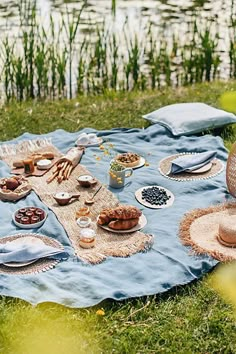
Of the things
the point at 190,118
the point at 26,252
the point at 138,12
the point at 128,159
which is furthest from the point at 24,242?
the point at 138,12

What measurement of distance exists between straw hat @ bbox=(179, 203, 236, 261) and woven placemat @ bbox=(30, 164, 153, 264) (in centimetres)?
22

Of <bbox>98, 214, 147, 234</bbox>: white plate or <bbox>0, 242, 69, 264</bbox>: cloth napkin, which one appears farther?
<bbox>98, 214, 147, 234</bbox>: white plate

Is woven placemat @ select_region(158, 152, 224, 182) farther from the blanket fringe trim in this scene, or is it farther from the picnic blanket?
the blanket fringe trim

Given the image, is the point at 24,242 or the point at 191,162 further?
the point at 191,162

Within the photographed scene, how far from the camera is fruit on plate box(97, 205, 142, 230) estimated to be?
10.4 feet

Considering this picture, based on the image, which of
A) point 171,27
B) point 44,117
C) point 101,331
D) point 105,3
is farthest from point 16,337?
point 105,3

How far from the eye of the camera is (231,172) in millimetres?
3486

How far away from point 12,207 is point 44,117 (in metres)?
1.49

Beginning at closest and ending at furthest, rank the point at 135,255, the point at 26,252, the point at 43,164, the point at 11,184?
the point at 26,252
the point at 135,255
the point at 11,184
the point at 43,164

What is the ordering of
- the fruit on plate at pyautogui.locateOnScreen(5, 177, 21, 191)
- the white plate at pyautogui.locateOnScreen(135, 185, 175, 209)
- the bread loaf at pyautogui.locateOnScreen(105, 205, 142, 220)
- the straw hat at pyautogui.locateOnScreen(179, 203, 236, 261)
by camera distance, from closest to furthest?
the straw hat at pyautogui.locateOnScreen(179, 203, 236, 261) < the bread loaf at pyautogui.locateOnScreen(105, 205, 142, 220) < the white plate at pyautogui.locateOnScreen(135, 185, 175, 209) < the fruit on plate at pyautogui.locateOnScreen(5, 177, 21, 191)

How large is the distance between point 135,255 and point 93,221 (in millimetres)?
415

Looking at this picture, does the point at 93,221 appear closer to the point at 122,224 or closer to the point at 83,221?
the point at 83,221

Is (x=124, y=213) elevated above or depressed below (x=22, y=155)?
above

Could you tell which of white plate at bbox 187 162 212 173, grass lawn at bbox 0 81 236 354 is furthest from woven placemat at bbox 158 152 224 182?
grass lawn at bbox 0 81 236 354
